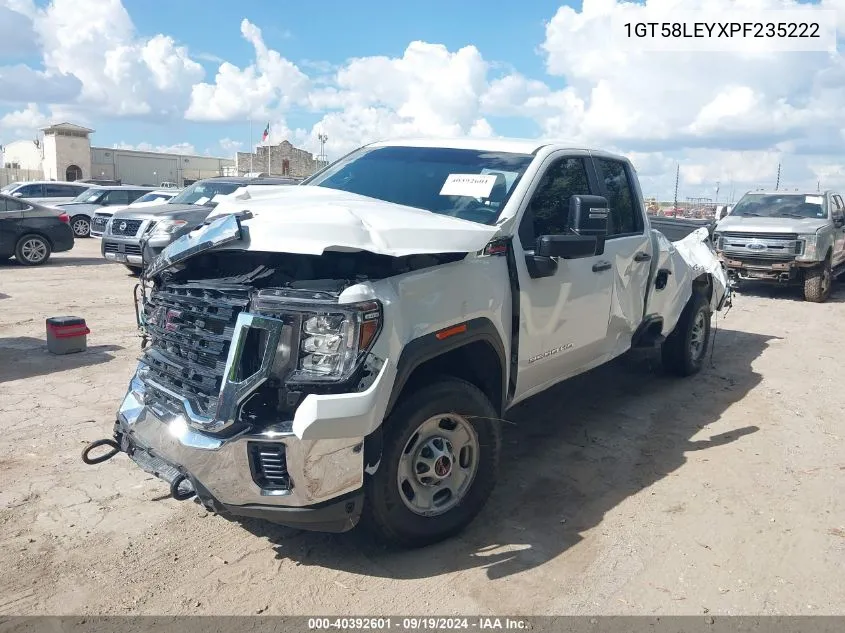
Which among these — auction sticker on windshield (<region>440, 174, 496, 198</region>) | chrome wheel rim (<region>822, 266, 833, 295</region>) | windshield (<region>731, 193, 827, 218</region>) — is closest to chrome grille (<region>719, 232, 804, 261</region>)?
chrome wheel rim (<region>822, 266, 833, 295</region>)

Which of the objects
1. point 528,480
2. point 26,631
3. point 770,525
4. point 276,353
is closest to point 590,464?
point 528,480

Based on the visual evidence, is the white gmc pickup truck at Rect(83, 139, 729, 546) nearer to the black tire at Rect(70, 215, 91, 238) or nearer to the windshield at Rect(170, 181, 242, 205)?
the windshield at Rect(170, 181, 242, 205)

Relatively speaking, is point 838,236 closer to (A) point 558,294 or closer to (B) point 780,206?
(B) point 780,206

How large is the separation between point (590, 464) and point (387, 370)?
7.51 feet

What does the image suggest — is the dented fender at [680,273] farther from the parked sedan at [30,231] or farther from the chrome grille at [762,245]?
the parked sedan at [30,231]

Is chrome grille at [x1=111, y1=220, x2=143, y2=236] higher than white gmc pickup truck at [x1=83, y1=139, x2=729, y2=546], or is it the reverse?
chrome grille at [x1=111, y1=220, x2=143, y2=236]

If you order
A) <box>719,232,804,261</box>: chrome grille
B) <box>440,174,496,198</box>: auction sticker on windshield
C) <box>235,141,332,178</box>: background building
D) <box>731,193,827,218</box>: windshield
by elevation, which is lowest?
<box>719,232,804,261</box>: chrome grille

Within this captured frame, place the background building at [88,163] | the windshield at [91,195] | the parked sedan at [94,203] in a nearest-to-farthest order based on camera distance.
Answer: the parked sedan at [94,203] → the windshield at [91,195] → the background building at [88,163]

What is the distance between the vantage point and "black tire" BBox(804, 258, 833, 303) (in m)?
12.3

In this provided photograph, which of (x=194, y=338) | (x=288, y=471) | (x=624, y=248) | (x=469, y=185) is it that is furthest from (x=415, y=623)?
(x=624, y=248)

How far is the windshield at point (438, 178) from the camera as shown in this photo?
4.04 meters

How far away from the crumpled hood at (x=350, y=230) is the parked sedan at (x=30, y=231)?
41.9 feet

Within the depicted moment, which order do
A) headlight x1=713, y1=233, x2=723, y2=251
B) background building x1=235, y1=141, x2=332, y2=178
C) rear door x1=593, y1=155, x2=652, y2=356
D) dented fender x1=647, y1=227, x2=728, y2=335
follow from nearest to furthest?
rear door x1=593, y1=155, x2=652, y2=356 → dented fender x1=647, y1=227, x2=728, y2=335 → headlight x1=713, y1=233, x2=723, y2=251 → background building x1=235, y1=141, x2=332, y2=178

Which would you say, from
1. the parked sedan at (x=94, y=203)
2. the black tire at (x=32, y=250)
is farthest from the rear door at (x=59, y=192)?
the black tire at (x=32, y=250)
